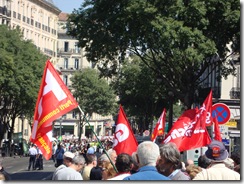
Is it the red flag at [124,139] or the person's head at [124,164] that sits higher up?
the red flag at [124,139]

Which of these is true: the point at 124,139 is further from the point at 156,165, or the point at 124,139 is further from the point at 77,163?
the point at 156,165

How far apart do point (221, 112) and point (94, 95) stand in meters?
96.3

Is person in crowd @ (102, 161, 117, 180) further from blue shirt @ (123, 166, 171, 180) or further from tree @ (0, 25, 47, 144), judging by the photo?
tree @ (0, 25, 47, 144)

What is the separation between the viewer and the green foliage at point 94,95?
118500 mm

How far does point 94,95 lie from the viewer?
11981 centimetres

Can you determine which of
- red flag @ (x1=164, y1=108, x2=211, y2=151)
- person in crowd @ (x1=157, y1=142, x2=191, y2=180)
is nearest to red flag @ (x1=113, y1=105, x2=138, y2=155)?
red flag @ (x1=164, y1=108, x2=211, y2=151)

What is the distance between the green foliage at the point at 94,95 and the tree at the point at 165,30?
75.7 m

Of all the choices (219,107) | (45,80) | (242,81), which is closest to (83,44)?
(219,107)

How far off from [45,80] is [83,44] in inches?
1032

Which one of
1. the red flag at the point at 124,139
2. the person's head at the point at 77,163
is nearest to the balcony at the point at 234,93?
the red flag at the point at 124,139

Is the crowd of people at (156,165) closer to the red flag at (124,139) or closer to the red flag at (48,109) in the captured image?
the red flag at (48,109)

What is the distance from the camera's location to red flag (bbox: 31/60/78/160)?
1437cm

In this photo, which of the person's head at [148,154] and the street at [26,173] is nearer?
the person's head at [148,154]

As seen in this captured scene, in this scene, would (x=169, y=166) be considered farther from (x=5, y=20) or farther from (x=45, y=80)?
(x=5, y=20)
